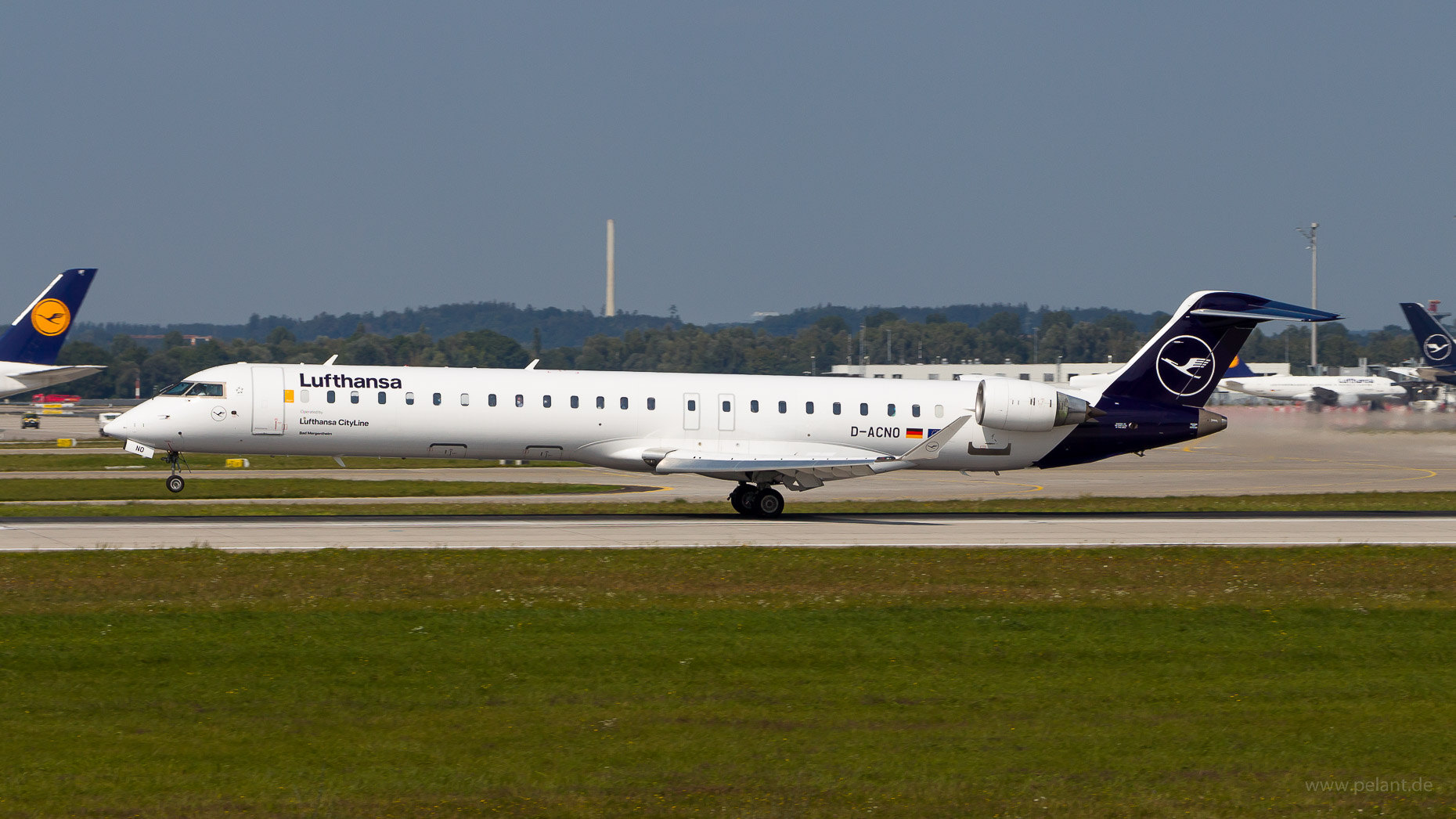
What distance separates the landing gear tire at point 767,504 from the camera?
99.9ft

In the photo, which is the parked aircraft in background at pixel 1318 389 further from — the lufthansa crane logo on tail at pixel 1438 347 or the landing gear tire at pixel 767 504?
the landing gear tire at pixel 767 504

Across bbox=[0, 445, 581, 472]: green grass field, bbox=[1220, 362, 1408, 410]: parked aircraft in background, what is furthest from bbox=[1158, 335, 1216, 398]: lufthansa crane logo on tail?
bbox=[1220, 362, 1408, 410]: parked aircraft in background

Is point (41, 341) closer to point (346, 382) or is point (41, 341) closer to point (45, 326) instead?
point (45, 326)

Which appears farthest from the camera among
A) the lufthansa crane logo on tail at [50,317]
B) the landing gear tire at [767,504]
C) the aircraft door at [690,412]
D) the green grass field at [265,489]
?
the lufthansa crane logo on tail at [50,317]

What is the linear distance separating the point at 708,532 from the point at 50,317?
40.7 metres

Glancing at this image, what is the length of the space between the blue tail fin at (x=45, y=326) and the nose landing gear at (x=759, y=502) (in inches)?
1491

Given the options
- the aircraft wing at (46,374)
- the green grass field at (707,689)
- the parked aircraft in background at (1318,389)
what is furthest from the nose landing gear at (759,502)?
the parked aircraft in background at (1318,389)

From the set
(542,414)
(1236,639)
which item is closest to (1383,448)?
(542,414)

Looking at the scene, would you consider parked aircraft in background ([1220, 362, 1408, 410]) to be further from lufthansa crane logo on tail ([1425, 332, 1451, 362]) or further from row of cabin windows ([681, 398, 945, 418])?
row of cabin windows ([681, 398, 945, 418])

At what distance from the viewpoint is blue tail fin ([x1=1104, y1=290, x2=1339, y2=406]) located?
104ft

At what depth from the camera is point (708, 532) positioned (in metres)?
26.9

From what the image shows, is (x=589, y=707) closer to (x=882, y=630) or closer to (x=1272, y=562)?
(x=882, y=630)

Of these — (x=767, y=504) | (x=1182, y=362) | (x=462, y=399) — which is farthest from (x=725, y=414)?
(x=1182, y=362)

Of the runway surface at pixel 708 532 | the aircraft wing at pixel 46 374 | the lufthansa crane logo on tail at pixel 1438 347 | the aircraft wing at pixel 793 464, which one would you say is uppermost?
the lufthansa crane logo on tail at pixel 1438 347
